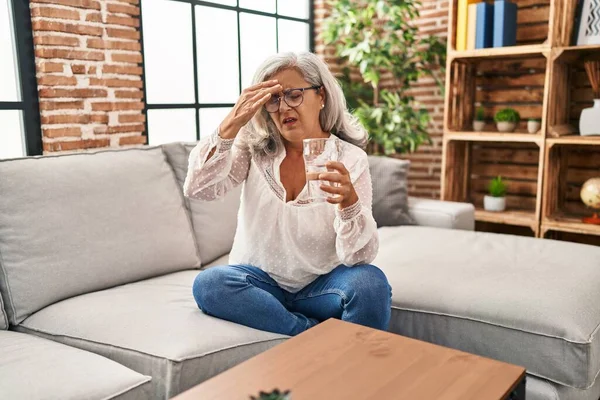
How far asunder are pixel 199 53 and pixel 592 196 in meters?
2.22

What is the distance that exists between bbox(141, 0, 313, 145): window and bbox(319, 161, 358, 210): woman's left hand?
1733mm

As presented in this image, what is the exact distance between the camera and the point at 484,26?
3168 mm

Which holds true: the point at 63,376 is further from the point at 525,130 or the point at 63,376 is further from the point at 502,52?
the point at 525,130

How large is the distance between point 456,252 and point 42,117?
1746 millimetres

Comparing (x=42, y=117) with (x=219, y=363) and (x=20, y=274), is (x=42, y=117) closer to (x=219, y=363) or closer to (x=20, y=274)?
(x=20, y=274)

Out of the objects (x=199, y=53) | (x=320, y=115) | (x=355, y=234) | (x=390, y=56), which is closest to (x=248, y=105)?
(x=320, y=115)

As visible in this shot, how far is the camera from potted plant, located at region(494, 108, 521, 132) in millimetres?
3305

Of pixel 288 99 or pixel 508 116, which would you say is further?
pixel 508 116

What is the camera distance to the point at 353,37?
12.0ft

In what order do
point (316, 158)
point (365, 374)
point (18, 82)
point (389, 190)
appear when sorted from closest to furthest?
point (365, 374), point (316, 158), point (18, 82), point (389, 190)

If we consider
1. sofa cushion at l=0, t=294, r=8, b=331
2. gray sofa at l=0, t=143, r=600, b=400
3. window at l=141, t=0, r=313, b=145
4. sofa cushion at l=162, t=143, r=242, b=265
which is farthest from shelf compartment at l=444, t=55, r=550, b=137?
sofa cushion at l=0, t=294, r=8, b=331

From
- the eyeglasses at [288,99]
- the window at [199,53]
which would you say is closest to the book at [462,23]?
the window at [199,53]

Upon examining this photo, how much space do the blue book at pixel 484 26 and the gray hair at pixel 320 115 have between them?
5.13 ft

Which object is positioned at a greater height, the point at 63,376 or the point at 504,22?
the point at 504,22
